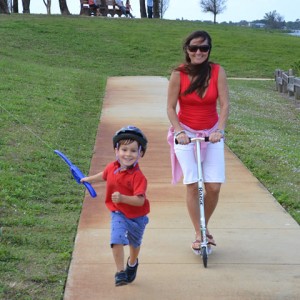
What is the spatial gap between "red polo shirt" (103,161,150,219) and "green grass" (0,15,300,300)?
753mm

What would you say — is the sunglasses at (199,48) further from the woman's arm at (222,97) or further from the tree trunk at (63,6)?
the tree trunk at (63,6)

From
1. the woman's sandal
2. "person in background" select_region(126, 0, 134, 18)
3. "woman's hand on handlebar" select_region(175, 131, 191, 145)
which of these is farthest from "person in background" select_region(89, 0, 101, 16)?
"woman's hand on handlebar" select_region(175, 131, 191, 145)

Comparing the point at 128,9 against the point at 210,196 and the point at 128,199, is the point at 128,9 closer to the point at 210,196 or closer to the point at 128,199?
the point at 210,196

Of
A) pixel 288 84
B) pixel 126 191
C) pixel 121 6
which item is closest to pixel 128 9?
pixel 121 6

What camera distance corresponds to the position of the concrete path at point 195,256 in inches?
201

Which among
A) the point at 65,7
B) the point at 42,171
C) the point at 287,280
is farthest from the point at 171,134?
the point at 65,7

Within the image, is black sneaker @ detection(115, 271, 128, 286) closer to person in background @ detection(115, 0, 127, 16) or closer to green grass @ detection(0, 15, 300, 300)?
green grass @ detection(0, 15, 300, 300)

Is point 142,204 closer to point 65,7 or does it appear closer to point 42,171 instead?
point 42,171

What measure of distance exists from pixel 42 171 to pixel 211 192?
132 inches

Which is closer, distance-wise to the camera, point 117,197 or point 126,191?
point 117,197

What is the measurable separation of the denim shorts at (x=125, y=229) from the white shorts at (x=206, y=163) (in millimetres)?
823

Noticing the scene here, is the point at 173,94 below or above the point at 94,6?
above

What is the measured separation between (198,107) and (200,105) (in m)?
0.03

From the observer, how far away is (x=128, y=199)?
473 centimetres
